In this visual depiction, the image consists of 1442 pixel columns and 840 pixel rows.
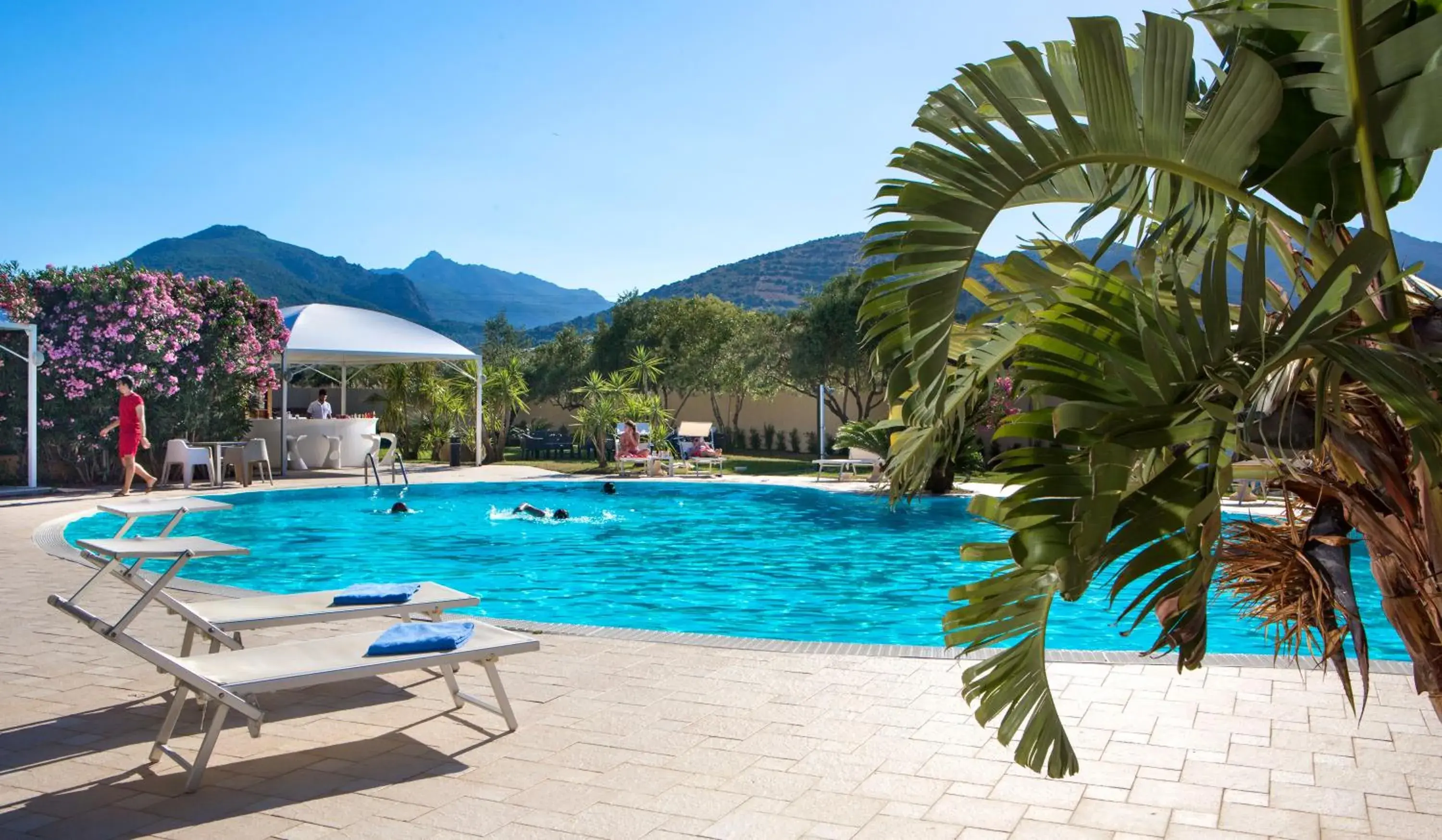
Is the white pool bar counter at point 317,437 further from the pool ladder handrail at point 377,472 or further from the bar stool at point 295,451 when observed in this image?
the pool ladder handrail at point 377,472

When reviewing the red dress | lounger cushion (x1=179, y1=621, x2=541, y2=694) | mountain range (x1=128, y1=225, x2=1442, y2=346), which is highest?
mountain range (x1=128, y1=225, x2=1442, y2=346)

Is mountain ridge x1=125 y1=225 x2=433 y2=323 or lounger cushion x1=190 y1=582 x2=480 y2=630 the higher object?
mountain ridge x1=125 y1=225 x2=433 y2=323

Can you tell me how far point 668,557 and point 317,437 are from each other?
1183 centimetres

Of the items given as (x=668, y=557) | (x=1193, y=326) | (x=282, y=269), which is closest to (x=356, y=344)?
(x=668, y=557)

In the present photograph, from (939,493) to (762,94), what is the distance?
256 inches

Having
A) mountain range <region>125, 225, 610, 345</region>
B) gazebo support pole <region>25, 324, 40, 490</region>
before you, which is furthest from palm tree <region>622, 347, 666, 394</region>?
mountain range <region>125, 225, 610, 345</region>

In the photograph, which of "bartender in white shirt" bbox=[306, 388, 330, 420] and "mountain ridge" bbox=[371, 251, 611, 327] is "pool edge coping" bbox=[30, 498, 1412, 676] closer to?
"bartender in white shirt" bbox=[306, 388, 330, 420]

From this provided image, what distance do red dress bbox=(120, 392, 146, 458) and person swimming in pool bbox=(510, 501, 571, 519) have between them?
5.33 meters

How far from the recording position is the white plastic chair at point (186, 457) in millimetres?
15977

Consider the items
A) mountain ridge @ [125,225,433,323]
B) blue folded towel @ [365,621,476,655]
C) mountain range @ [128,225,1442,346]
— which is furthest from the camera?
mountain ridge @ [125,225,433,323]

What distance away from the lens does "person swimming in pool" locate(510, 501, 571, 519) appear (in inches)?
548

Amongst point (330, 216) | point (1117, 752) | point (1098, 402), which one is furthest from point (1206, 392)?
point (330, 216)

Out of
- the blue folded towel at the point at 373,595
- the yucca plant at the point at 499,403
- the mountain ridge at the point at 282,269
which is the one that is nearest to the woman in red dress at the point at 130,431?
the yucca plant at the point at 499,403

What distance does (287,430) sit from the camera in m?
20.0
